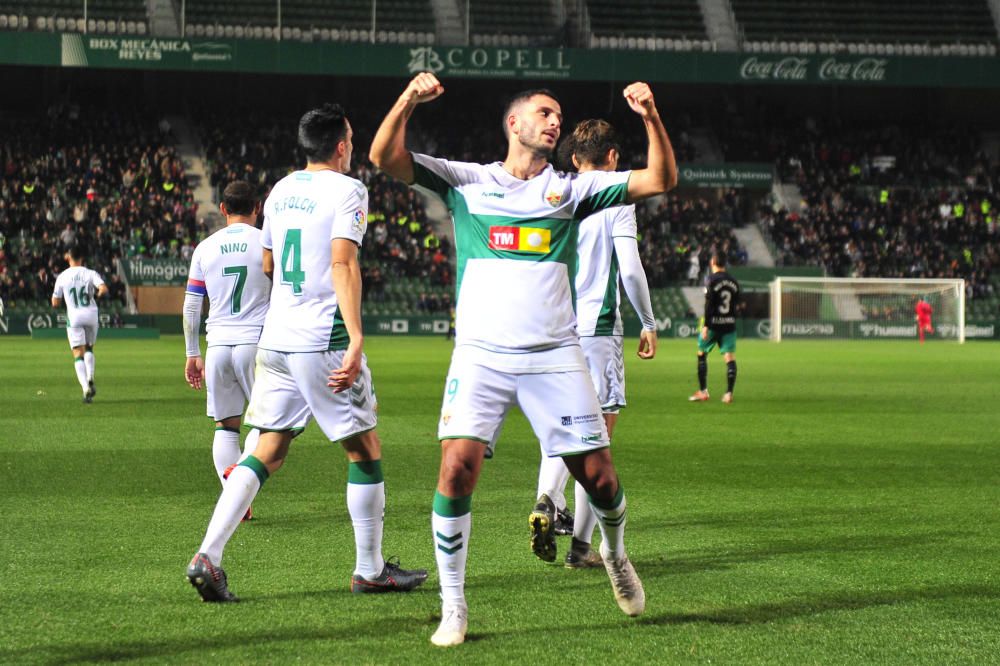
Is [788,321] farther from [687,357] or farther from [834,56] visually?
[687,357]

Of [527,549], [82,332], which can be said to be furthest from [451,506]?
[82,332]

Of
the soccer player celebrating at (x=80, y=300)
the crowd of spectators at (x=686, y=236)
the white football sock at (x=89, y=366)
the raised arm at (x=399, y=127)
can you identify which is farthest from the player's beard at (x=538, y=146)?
the crowd of spectators at (x=686, y=236)

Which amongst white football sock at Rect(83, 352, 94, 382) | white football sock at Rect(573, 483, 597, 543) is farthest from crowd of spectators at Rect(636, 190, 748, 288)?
white football sock at Rect(573, 483, 597, 543)

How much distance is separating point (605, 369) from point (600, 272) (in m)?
0.56

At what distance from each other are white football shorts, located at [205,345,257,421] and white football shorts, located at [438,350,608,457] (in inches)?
126

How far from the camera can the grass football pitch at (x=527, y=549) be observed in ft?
16.9

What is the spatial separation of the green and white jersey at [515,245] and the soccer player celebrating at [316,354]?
0.62 m

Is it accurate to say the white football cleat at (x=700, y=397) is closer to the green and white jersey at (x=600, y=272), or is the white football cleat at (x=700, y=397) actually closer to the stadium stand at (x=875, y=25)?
the green and white jersey at (x=600, y=272)

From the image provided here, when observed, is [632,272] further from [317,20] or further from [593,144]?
[317,20]

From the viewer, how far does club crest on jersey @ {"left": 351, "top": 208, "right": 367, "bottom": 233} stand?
19.1 ft

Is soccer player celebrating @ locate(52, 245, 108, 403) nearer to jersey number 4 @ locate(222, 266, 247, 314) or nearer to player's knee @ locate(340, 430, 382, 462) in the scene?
jersey number 4 @ locate(222, 266, 247, 314)

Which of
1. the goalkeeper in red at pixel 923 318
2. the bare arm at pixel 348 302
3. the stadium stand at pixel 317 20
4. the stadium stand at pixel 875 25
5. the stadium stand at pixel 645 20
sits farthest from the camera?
the stadium stand at pixel 875 25

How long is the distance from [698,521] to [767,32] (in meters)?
47.0

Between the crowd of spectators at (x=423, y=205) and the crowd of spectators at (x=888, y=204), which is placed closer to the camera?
the crowd of spectators at (x=423, y=205)
